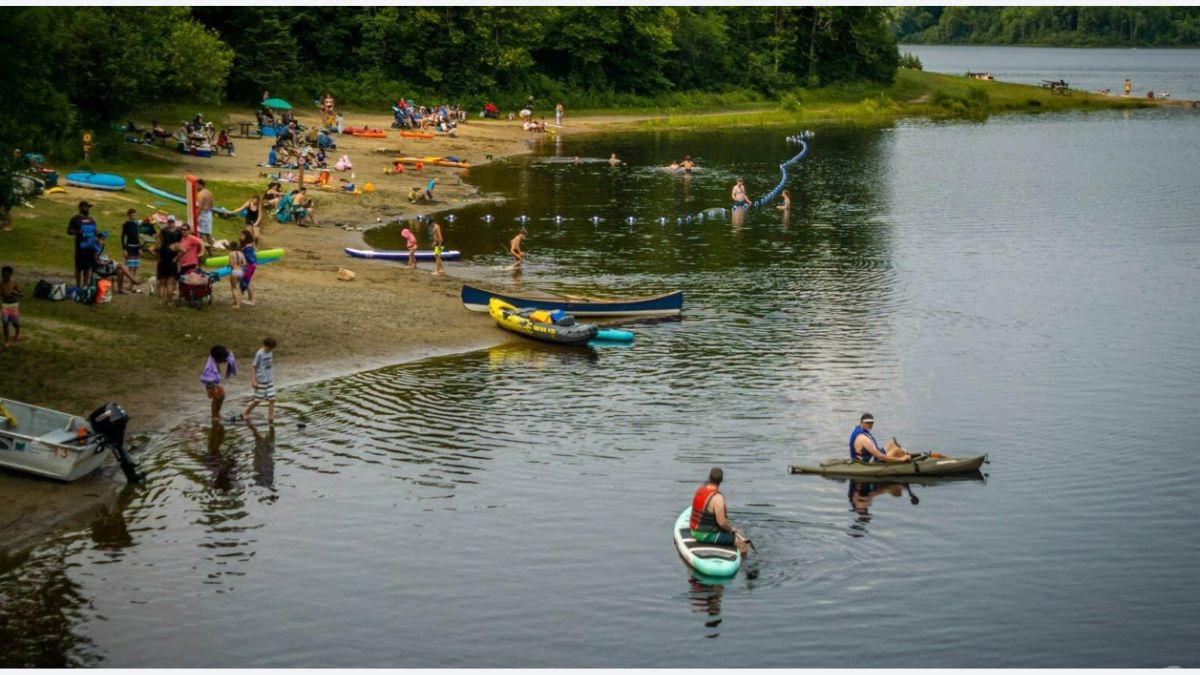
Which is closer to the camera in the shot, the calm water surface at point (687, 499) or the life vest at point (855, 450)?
the calm water surface at point (687, 499)

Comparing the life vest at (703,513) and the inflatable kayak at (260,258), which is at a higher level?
the inflatable kayak at (260,258)

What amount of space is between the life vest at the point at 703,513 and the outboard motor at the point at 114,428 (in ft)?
39.4

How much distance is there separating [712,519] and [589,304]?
61.4 ft

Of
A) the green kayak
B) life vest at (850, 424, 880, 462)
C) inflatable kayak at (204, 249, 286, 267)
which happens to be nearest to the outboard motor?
the green kayak

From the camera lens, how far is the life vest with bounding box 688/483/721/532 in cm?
2594

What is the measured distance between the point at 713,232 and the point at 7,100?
36.2 m

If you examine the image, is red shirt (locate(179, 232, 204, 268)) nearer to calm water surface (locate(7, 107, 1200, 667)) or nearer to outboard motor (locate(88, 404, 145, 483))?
calm water surface (locate(7, 107, 1200, 667))

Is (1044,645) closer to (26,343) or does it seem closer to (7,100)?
(26,343)

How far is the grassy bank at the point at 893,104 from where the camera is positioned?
118 m

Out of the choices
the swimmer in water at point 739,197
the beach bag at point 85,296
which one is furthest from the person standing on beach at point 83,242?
the swimmer in water at point 739,197

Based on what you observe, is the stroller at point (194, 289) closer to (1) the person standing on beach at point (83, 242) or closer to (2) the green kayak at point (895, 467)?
(1) the person standing on beach at point (83, 242)

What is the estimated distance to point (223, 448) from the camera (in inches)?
1204

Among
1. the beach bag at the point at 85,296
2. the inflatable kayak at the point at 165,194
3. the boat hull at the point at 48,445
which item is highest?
the inflatable kayak at the point at 165,194

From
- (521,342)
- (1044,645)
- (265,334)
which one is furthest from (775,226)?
(1044,645)
